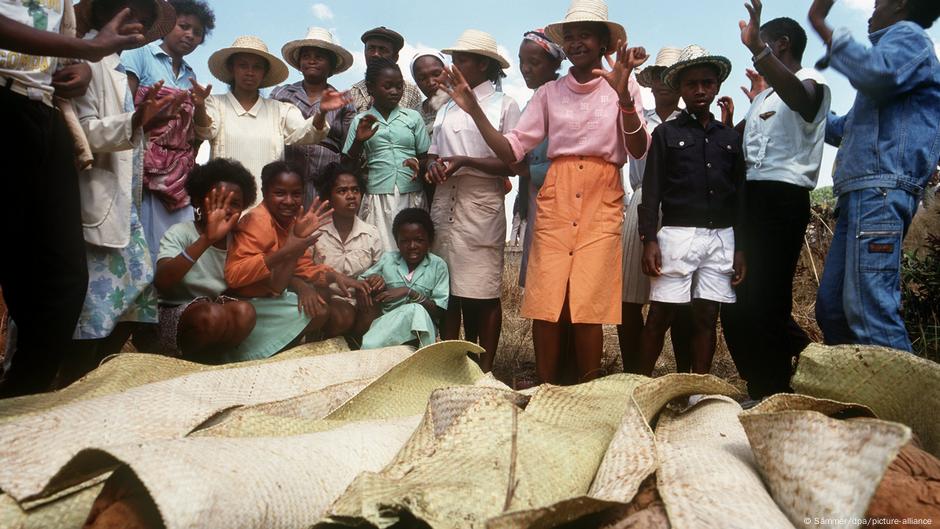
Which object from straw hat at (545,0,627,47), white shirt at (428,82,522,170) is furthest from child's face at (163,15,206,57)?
straw hat at (545,0,627,47)

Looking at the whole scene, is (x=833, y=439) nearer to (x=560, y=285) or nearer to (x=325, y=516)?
(x=325, y=516)

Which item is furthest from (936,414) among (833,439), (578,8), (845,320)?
(578,8)

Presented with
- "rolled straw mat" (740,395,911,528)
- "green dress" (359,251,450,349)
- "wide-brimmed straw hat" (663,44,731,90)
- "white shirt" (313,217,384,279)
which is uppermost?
"wide-brimmed straw hat" (663,44,731,90)

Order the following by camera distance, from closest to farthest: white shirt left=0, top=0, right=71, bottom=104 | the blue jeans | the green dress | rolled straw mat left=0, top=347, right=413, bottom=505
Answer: rolled straw mat left=0, top=347, right=413, bottom=505 → white shirt left=0, top=0, right=71, bottom=104 → the blue jeans → the green dress

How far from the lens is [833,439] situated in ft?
3.80

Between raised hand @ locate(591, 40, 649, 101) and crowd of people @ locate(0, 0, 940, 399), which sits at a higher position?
raised hand @ locate(591, 40, 649, 101)

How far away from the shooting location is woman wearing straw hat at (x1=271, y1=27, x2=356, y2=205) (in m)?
4.06

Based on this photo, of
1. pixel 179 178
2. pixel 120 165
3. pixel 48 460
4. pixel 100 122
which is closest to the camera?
pixel 48 460

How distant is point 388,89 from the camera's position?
154 inches

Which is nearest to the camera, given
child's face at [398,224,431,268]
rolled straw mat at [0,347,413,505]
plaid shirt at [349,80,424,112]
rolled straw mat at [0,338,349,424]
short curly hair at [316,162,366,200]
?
rolled straw mat at [0,347,413,505]

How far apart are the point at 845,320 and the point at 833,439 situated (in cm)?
180

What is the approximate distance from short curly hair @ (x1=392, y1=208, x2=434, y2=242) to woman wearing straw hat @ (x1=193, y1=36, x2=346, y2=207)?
686 millimetres

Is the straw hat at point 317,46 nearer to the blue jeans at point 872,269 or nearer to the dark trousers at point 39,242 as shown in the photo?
the dark trousers at point 39,242

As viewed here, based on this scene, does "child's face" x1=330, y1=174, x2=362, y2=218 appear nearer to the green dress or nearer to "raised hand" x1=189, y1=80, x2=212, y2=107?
the green dress
